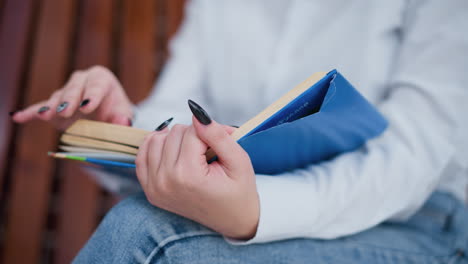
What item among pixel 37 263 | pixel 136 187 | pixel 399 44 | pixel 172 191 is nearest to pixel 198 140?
pixel 172 191

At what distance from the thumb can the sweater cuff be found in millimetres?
83

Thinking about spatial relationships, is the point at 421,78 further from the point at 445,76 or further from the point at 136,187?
the point at 136,187

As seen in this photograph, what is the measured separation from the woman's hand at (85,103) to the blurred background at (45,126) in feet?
1.36

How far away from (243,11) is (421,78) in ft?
1.34

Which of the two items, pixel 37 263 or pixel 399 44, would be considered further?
pixel 37 263

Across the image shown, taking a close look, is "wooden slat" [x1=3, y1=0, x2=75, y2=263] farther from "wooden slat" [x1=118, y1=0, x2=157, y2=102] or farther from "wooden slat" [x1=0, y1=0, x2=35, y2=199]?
"wooden slat" [x1=118, y1=0, x2=157, y2=102]

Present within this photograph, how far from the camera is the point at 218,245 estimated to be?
351 mm

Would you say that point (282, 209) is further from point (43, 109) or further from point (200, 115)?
point (43, 109)

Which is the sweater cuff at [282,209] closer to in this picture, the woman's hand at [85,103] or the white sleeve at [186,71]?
the woman's hand at [85,103]

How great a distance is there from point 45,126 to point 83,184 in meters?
0.17

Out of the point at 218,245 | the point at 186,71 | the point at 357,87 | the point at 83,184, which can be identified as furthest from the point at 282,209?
the point at 83,184

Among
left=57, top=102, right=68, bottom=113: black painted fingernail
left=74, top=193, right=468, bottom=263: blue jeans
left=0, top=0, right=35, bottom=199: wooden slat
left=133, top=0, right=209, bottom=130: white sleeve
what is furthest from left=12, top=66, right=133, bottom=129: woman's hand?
left=0, top=0, right=35, bottom=199: wooden slat

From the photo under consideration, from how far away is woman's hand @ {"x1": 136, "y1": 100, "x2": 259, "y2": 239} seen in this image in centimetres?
29

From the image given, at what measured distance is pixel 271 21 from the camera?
2.39 feet
